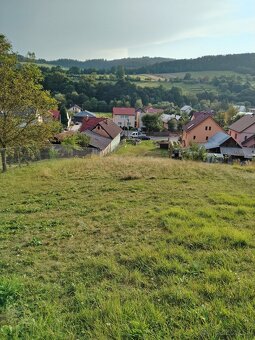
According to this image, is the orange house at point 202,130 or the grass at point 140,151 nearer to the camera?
the grass at point 140,151

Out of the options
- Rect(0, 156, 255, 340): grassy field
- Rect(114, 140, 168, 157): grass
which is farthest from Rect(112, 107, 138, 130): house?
Rect(0, 156, 255, 340): grassy field

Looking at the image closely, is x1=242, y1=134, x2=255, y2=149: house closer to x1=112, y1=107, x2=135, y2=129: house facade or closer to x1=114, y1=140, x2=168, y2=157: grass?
x1=114, y1=140, x2=168, y2=157: grass

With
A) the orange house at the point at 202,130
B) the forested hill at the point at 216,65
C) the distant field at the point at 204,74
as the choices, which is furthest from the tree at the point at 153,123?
→ the forested hill at the point at 216,65

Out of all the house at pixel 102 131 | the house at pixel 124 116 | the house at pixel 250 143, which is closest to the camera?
the house at pixel 250 143

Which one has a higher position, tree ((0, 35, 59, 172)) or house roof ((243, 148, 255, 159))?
tree ((0, 35, 59, 172))

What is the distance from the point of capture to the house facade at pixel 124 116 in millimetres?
71125

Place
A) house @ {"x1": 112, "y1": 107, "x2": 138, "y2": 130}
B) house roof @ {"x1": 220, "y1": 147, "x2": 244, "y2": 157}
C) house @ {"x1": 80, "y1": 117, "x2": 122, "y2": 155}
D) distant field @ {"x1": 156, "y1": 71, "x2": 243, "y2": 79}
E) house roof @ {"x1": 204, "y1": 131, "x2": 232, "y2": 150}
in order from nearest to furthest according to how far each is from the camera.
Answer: house roof @ {"x1": 220, "y1": 147, "x2": 244, "y2": 157} < house roof @ {"x1": 204, "y1": 131, "x2": 232, "y2": 150} < house @ {"x1": 80, "y1": 117, "x2": 122, "y2": 155} < house @ {"x1": 112, "y1": 107, "x2": 138, "y2": 130} < distant field @ {"x1": 156, "y1": 71, "x2": 243, "y2": 79}

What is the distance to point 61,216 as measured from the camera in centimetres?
682

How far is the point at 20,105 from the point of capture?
45.2 ft

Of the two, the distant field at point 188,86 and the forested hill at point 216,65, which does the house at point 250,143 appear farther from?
the forested hill at point 216,65

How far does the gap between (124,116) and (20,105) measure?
58985 millimetres

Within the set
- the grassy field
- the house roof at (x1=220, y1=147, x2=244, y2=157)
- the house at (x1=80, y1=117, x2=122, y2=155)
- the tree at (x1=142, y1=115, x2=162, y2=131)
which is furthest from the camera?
the tree at (x1=142, y1=115, x2=162, y2=131)

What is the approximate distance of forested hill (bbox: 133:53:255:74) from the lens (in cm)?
15488

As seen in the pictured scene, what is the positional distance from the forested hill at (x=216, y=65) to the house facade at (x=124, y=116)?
9534cm
